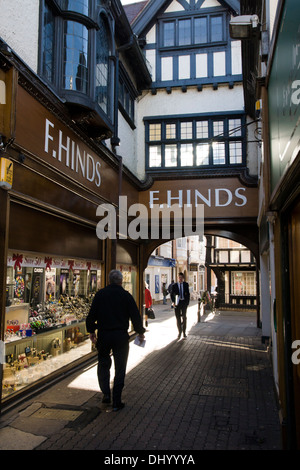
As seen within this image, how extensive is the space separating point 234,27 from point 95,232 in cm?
501

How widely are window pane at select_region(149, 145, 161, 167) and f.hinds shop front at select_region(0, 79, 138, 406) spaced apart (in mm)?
4540

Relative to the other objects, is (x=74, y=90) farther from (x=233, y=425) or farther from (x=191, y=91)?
(x=191, y=91)

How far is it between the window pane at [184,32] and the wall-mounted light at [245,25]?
832 cm

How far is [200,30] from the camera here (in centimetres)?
1402

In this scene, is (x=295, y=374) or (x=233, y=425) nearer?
(x=295, y=374)

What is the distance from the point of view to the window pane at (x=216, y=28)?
1384cm

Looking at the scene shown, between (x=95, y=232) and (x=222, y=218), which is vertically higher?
(x=222, y=218)

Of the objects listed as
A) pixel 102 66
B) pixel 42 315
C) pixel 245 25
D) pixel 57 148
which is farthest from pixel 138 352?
pixel 245 25

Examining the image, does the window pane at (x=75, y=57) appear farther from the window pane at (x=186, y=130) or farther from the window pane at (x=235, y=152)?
the window pane at (x=235, y=152)

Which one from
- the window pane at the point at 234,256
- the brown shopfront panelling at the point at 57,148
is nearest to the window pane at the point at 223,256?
the window pane at the point at 234,256

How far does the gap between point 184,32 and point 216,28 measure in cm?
115

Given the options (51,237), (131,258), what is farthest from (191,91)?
(51,237)

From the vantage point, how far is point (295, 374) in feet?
13.4

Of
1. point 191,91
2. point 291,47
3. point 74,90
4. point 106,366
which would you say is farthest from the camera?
point 191,91
